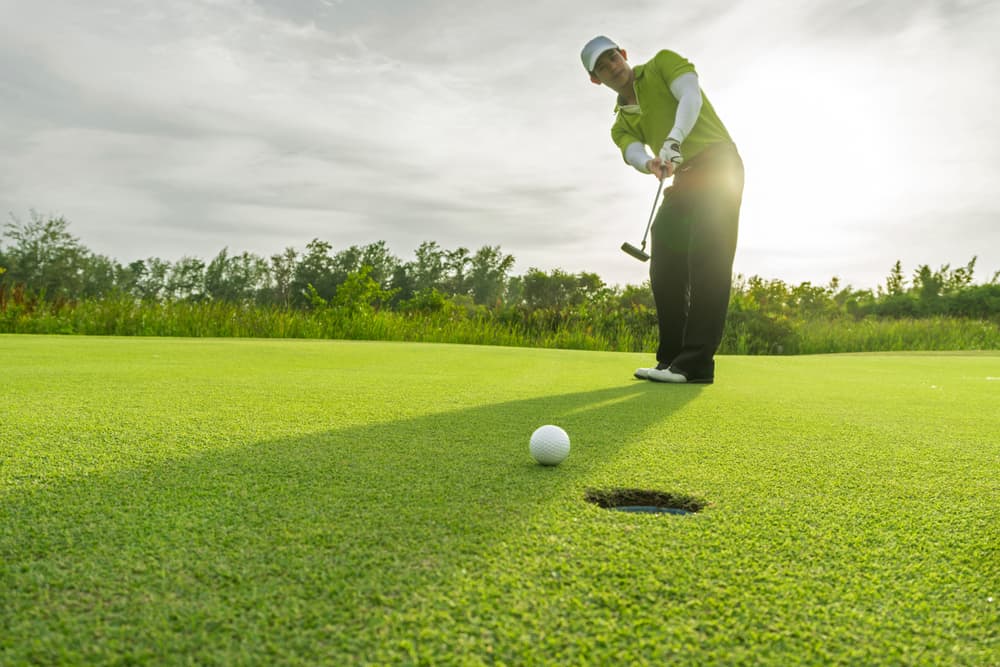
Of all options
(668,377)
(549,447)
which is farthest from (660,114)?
(549,447)

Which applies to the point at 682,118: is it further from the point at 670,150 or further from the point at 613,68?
the point at 613,68

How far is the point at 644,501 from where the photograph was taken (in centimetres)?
159

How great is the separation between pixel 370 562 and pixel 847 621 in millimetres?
766

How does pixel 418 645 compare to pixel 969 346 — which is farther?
pixel 969 346

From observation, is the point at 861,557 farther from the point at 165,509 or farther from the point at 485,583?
the point at 165,509

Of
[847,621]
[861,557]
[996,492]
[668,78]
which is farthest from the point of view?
[668,78]

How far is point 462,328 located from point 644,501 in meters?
13.5

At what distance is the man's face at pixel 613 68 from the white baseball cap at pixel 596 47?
3cm

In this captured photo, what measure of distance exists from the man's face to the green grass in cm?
302

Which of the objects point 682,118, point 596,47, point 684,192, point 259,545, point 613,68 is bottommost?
point 259,545

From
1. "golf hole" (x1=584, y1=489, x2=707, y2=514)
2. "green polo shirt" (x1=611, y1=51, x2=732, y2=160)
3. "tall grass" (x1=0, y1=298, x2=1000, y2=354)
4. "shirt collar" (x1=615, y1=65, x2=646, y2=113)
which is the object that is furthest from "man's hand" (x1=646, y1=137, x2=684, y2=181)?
"tall grass" (x1=0, y1=298, x2=1000, y2=354)

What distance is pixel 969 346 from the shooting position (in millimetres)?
15914

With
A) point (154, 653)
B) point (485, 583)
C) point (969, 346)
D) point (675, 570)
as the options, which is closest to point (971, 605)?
point (675, 570)

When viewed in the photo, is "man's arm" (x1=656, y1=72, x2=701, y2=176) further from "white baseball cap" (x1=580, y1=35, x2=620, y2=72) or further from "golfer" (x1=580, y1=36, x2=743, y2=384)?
"white baseball cap" (x1=580, y1=35, x2=620, y2=72)
